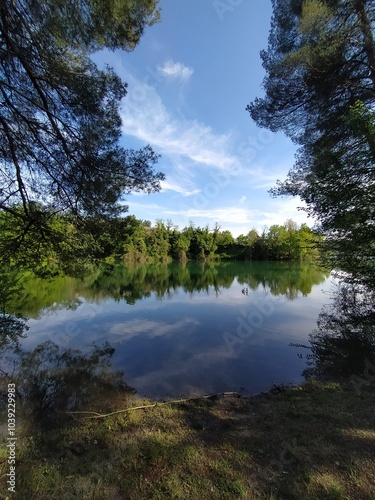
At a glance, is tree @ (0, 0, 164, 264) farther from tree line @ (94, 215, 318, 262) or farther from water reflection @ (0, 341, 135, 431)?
tree line @ (94, 215, 318, 262)

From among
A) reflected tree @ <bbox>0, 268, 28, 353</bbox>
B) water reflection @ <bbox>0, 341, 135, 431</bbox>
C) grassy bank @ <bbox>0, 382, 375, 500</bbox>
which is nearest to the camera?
grassy bank @ <bbox>0, 382, 375, 500</bbox>

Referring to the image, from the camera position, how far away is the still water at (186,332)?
4.48 meters

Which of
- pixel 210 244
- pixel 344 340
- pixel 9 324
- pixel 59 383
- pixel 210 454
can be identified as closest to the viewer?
pixel 210 454

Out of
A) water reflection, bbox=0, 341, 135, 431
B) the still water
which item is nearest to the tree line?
the still water

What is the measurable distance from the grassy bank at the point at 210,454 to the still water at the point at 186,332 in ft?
3.46

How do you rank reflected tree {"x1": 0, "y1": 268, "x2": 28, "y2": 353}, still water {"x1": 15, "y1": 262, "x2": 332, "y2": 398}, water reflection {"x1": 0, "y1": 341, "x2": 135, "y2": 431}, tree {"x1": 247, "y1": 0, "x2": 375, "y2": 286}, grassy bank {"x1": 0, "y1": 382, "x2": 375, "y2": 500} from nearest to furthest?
grassy bank {"x1": 0, "y1": 382, "x2": 375, "y2": 500}
water reflection {"x1": 0, "y1": 341, "x2": 135, "y2": 431}
still water {"x1": 15, "y1": 262, "x2": 332, "y2": 398}
tree {"x1": 247, "y1": 0, "x2": 375, "y2": 286}
reflected tree {"x1": 0, "y1": 268, "x2": 28, "y2": 353}

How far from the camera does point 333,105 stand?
6035 mm

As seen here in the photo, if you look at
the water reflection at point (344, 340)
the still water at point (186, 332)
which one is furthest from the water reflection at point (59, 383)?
the water reflection at point (344, 340)

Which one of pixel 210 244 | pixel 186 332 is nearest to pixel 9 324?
pixel 186 332

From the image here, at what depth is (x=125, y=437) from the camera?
259 cm

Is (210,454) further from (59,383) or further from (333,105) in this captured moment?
(333,105)

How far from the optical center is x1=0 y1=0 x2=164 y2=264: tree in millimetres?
4082

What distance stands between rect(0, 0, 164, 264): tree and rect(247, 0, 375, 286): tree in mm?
3403

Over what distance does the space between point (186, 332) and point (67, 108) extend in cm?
600
